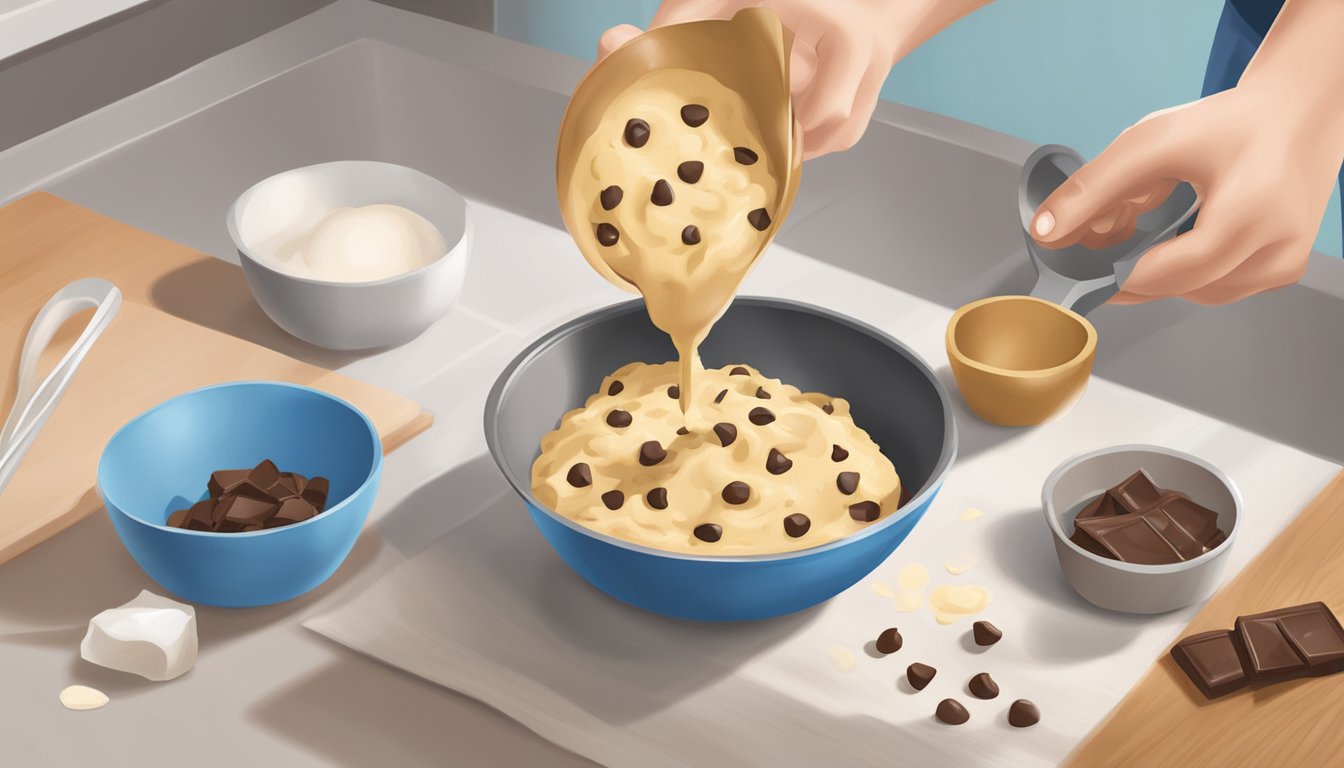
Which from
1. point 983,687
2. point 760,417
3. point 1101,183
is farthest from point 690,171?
point 983,687

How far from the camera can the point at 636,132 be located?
104 cm

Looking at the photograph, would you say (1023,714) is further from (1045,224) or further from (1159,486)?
(1045,224)

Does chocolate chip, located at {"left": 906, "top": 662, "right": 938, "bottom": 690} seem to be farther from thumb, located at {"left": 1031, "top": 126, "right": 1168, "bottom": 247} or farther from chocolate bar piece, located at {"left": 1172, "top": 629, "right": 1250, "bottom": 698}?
thumb, located at {"left": 1031, "top": 126, "right": 1168, "bottom": 247}

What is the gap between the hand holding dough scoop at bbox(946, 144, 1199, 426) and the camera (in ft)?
3.97

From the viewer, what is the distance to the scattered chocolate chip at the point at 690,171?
41.1 inches

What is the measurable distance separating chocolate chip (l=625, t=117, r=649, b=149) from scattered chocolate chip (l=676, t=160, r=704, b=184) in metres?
0.03

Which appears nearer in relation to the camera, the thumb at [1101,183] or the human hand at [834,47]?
the thumb at [1101,183]

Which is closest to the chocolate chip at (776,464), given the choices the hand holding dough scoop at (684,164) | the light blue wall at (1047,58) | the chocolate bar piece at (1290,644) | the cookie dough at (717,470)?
the cookie dough at (717,470)

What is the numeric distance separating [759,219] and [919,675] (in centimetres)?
35

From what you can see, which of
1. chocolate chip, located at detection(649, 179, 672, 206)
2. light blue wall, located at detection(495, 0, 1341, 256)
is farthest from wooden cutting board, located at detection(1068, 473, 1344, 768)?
light blue wall, located at detection(495, 0, 1341, 256)

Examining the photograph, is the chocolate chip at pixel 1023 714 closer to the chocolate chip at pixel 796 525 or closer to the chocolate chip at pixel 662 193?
the chocolate chip at pixel 796 525

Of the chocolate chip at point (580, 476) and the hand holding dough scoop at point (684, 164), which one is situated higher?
the hand holding dough scoop at point (684, 164)

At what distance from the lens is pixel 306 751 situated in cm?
92

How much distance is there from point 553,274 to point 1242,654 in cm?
78
